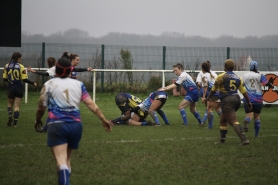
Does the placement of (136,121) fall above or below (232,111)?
below

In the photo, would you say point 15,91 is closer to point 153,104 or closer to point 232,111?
point 153,104

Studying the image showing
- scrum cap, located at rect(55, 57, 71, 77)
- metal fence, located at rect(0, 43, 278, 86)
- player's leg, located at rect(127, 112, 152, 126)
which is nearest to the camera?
scrum cap, located at rect(55, 57, 71, 77)

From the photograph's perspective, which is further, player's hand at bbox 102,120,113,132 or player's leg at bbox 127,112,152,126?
player's leg at bbox 127,112,152,126

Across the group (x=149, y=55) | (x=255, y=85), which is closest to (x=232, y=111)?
(x=255, y=85)

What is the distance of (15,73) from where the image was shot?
→ 15766 mm

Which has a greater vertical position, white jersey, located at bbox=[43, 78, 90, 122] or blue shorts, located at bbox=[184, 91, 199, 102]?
white jersey, located at bbox=[43, 78, 90, 122]

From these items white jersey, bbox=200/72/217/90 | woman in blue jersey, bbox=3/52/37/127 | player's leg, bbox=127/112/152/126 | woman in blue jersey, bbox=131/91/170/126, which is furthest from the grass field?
white jersey, bbox=200/72/217/90

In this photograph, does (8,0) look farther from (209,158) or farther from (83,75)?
(83,75)

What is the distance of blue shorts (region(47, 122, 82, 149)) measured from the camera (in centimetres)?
730

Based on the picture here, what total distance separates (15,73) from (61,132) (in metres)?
8.82

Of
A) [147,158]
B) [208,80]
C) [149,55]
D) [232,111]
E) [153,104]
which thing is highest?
[149,55]

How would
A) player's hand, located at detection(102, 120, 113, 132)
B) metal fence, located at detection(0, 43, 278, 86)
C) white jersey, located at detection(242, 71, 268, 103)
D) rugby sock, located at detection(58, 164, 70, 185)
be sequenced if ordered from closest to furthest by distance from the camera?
1. rugby sock, located at detection(58, 164, 70, 185)
2. player's hand, located at detection(102, 120, 113, 132)
3. white jersey, located at detection(242, 71, 268, 103)
4. metal fence, located at detection(0, 43, 278, 86)

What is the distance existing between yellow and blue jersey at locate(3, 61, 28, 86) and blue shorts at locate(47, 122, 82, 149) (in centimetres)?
864

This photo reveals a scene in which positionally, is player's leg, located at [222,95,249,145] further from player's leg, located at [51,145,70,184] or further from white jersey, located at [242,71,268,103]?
player's leg, located at [51,145,70,184]
